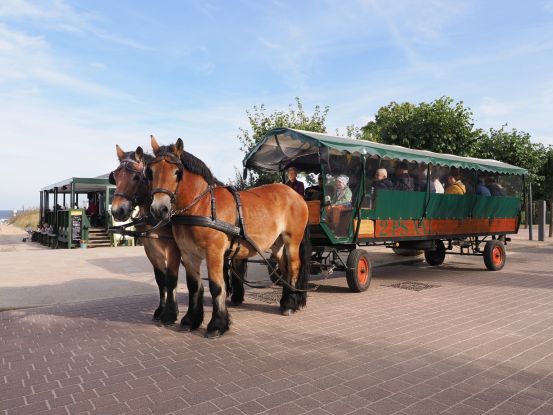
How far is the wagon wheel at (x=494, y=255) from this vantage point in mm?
9617

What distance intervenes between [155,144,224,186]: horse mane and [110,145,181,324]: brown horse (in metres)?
0.62

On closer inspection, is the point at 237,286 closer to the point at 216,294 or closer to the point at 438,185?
the point at 216,294

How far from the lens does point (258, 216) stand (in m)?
5.26

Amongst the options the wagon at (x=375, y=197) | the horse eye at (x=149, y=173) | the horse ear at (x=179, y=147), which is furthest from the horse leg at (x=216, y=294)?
the wagon at (x=375, y=197)

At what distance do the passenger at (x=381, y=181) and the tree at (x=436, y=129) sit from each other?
8152mm

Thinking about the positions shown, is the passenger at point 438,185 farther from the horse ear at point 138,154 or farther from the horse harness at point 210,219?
the horse ear at point 138,154

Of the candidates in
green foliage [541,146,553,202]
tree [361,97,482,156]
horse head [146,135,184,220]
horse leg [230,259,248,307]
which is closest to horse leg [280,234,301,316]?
horse leg [230,259,248,307]

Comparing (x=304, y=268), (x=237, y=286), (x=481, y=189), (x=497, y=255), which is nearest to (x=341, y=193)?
(x=304, y=268)

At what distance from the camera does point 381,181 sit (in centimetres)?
752

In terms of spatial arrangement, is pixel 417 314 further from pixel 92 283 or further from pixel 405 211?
pixel 92 283

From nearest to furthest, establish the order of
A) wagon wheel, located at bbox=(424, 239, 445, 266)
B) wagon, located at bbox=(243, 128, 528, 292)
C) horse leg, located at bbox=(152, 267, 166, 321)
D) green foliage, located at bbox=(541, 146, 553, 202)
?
horse leg, located at bbox=(152, 267, 166, 321) → wagon, located at bbox=(243, 128, 528, 292) → wagon wheel, located at bbox=(424, 239, 445, 266) → green foliage, located at bbox=(541, 146, 553, 202)

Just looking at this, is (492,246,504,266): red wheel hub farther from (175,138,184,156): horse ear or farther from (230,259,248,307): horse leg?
(175,138,184,156): horse ear

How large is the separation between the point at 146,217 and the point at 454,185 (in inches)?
270

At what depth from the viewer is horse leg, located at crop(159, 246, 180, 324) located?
204 inches
